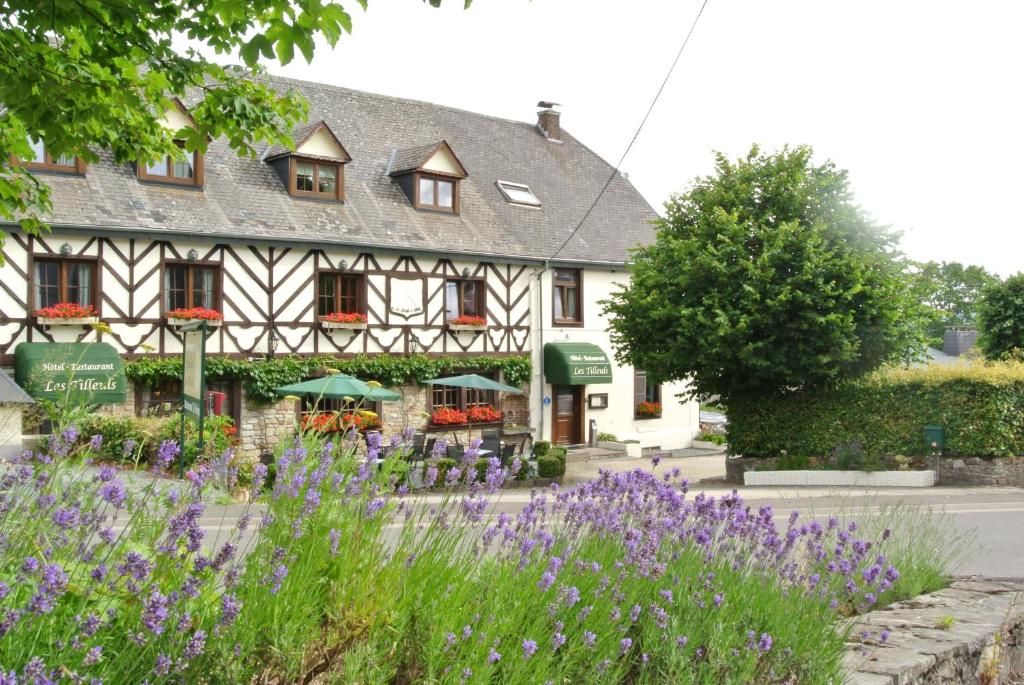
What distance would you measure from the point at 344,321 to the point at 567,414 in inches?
308

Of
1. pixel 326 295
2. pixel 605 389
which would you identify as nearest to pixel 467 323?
pixel 326 295

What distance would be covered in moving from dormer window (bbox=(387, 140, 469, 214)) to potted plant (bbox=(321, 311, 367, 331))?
12.5 feet

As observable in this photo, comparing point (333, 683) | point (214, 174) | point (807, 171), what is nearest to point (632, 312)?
point (807, 171)

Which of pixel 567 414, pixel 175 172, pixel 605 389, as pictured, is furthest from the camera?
pixel 605 389

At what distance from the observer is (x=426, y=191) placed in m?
25.9

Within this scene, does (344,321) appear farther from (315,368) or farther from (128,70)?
(128,70)

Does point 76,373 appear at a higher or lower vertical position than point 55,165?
lower

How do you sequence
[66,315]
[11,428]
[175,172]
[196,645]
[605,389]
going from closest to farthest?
[196,645], [11,428], [66,315], [175,172], [605,389]

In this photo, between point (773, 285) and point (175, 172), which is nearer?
point (773, 285)

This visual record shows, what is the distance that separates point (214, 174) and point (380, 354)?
546 centimetres

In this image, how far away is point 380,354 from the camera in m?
23.9

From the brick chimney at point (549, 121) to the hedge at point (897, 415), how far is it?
14163 millimetres

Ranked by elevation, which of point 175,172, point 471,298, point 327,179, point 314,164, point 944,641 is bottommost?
point 944,641

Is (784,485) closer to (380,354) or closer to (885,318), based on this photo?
(885,318)
